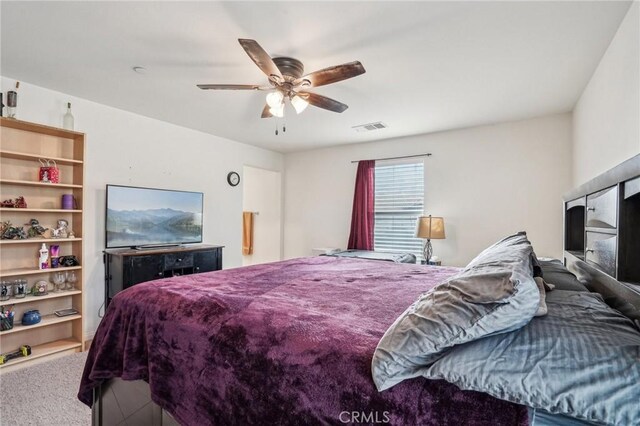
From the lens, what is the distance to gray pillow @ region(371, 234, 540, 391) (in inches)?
30.2

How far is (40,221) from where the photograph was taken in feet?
9.96

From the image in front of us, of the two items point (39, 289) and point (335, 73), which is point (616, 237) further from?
point (39, 289)

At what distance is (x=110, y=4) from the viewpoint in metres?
1.86

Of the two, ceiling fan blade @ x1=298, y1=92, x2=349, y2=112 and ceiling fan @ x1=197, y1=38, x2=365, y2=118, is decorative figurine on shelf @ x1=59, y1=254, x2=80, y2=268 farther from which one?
ceiling fan blade @ x1=298, y1=92, x2=349, y2=112

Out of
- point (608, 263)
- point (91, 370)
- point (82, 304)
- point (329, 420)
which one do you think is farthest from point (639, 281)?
point (82, 304)

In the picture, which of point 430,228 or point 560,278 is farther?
point 430,228

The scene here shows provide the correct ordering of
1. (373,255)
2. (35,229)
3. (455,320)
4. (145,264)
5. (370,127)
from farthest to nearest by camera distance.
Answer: (373,255)
(370,127)
(145,264)
(35,229)
(455,320)

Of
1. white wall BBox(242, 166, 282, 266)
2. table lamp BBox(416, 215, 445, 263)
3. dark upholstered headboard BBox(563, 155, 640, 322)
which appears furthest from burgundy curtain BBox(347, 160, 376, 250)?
dark upholstered headboard BBox(563, 155, 640, 322)

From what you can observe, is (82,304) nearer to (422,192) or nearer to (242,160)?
(242,160)

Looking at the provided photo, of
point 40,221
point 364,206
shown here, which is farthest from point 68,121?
point 364,206

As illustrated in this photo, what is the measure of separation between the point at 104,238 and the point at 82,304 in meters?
0.75

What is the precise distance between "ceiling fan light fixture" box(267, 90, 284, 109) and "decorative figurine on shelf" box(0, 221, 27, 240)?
255 centimetres

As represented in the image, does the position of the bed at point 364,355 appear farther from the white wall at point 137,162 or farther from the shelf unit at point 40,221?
the white wall at point 137,162

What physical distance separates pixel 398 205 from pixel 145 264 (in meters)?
3.54
